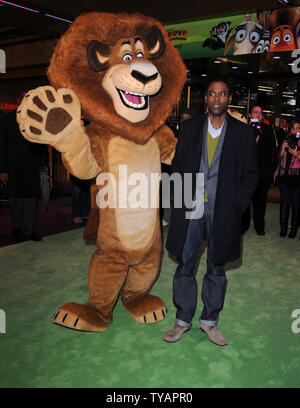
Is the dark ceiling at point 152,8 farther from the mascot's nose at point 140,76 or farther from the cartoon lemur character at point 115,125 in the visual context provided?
the mascot's nose at point 140,76

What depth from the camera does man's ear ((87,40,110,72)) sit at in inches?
77.5

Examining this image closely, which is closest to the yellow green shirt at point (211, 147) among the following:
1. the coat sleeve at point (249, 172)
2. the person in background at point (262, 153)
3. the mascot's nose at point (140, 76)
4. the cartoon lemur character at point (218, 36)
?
the coat sleeve at point (249, 172)

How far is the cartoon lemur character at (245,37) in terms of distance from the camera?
6.24 meters

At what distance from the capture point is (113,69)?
2.02m

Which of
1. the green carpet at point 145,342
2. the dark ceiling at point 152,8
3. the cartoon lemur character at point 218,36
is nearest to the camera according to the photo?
the green carpet at point 145,342

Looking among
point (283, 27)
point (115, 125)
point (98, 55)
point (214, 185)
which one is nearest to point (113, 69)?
point (98, 55)

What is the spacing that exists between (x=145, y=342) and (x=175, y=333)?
18 cm

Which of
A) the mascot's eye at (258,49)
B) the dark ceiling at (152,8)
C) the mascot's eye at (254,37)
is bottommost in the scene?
the mascot's eye at (258,49)

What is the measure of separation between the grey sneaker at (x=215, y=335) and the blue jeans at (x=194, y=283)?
0.03m

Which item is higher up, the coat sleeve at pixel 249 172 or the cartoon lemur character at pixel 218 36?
the cartoon lemur character at pixel 218 36

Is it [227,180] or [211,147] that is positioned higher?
[211,147]

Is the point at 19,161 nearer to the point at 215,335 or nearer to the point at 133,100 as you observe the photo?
the point at 133,100

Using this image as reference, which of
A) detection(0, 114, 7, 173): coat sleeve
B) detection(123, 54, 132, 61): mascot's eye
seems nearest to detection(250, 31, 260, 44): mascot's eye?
detection(0, 114, 7, 173): coat sleeve

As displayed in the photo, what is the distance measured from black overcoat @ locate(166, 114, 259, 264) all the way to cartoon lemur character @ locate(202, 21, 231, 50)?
518 cm
